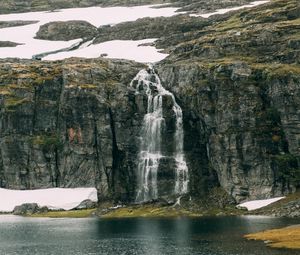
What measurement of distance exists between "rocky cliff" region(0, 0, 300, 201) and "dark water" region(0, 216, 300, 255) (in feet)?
97.8

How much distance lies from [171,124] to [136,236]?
6789cm

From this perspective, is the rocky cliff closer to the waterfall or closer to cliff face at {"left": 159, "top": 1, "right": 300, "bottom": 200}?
cliff face at {"left": 159, "top": 1, "right": 300, "bottom": 200}

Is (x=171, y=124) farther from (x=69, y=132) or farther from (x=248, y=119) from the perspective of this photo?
(x=69, y=132)

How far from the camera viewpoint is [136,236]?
116m

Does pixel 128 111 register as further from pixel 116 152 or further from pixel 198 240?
pixel 198 240

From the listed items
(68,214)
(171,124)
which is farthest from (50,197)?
(171,124)

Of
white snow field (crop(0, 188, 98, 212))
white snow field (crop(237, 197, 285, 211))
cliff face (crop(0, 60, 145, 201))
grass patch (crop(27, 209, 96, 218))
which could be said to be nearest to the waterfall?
cliff face (crop(0, 60, 145, 201))

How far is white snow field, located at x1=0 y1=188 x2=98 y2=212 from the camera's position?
177875 mm

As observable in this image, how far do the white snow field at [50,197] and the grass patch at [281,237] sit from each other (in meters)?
78.8

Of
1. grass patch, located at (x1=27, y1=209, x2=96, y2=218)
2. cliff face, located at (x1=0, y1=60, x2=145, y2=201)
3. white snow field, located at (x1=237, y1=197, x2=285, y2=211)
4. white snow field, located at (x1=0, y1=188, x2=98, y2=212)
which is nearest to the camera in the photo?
white snow field, located at (x1=237, y1=197, x2=285, y2=211)

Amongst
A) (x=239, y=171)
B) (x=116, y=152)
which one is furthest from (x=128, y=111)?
(x=239, y=171)

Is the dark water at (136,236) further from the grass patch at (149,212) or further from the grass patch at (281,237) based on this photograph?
the grass patch at (149,212)

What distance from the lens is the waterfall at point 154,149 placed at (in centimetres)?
17538

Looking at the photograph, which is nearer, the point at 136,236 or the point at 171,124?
the point at 136,236
